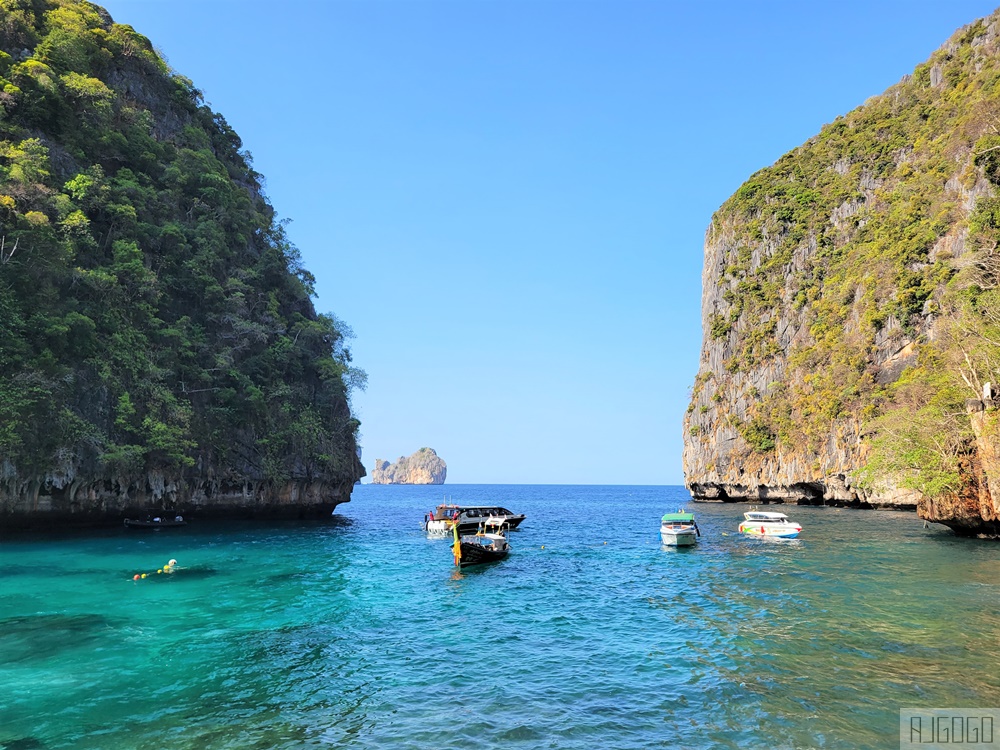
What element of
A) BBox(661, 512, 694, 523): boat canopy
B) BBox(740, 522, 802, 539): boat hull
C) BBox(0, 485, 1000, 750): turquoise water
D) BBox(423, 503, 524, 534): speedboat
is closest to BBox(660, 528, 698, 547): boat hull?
BBox(661, 512, 694, 523): boat canopy

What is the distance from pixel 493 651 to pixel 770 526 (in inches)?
1367

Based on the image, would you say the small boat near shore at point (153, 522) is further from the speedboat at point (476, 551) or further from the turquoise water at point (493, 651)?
the speedboat at point (476, 551)

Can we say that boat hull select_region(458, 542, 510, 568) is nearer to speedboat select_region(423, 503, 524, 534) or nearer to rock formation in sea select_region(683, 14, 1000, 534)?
speedboat select_region(423, 503, 524, 534)

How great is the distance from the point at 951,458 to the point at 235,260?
6615cm

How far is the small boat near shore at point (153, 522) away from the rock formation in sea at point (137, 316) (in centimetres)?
145

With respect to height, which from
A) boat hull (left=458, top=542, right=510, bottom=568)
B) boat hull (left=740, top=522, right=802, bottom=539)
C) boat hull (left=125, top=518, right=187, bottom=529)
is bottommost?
boat hull (left=740, top=522, right=802, bottom=539)

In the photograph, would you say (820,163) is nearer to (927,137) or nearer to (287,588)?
(927,137)

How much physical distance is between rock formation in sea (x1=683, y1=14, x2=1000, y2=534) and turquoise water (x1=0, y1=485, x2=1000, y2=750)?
8619 millimetres

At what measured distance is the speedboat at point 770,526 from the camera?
141 feet

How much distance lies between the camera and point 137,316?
4894cm

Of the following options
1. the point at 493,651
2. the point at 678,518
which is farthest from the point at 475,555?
the point at 678,518

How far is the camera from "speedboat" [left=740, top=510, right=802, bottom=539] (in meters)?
43.0

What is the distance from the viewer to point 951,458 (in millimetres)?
35188

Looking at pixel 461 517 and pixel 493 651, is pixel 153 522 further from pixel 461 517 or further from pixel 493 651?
pixel 493 651
